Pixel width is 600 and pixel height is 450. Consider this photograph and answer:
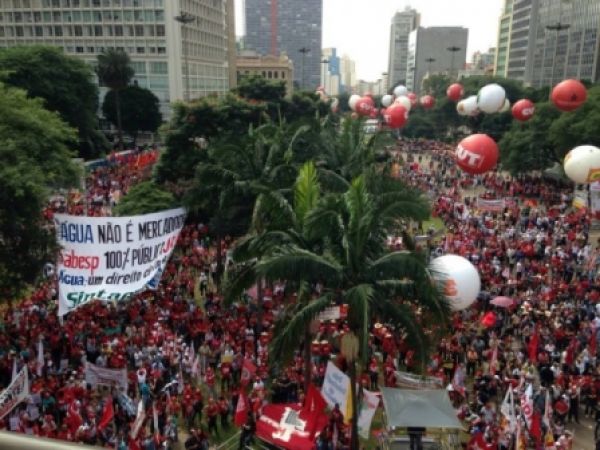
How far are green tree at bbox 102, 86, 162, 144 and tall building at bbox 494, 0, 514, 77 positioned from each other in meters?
87.6

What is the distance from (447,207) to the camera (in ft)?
108

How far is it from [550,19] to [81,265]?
109449 millimetres

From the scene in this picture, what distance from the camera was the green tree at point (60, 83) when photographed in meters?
48.7

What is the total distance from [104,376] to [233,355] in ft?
11.1

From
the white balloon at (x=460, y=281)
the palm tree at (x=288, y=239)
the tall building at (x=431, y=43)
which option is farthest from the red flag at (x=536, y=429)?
the tall building at (x=431, y=43)

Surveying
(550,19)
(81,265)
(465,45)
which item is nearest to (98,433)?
(81,265)

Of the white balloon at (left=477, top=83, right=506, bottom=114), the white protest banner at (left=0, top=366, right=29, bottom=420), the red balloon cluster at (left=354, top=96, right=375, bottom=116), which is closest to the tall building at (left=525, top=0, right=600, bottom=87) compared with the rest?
the red balloon cluster at (left=354, top=96, right=375, bottom=116)

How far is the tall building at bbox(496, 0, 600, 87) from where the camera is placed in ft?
293

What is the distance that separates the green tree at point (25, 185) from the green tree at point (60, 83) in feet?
111

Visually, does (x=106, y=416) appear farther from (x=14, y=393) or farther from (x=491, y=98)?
(x=491, y=98)

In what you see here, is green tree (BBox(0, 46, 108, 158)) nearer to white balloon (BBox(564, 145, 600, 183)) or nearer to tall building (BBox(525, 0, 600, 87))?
white balloon (BBox(564, 145, 600, 183))

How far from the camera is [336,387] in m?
11.7

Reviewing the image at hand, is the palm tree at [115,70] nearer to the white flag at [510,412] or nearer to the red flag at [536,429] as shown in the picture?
the white flag at [510,412]

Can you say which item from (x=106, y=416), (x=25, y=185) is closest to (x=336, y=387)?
(x=106, y=416)
